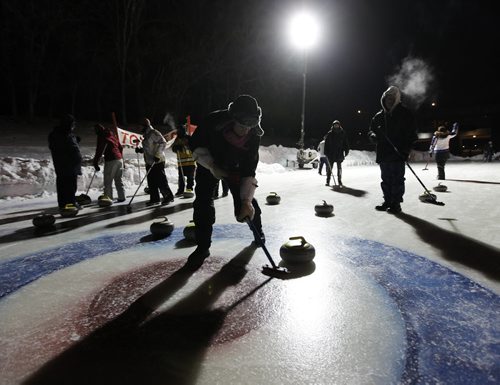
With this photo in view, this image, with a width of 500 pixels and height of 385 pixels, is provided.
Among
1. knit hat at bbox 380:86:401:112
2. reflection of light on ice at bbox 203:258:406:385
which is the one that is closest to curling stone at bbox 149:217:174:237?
reflection of light on ice at bbox 203:258:406:385

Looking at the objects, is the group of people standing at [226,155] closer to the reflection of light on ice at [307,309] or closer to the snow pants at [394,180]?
the snow pants at [394,180]

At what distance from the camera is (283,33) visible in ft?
91.5

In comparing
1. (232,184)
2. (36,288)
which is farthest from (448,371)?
(36,288)

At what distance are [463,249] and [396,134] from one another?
280 cm

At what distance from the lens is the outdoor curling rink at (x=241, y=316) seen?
1770mm

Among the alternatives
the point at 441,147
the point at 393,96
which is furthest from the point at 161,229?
the point at 441,147

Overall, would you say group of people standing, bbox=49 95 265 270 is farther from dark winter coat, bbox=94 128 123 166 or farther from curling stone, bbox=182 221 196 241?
dark winter coat, bbox=94 128 123 166

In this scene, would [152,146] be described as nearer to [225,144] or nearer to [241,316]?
[225,144]

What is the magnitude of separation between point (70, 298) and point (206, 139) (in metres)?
1.88

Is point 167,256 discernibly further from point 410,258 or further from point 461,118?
point 461,118

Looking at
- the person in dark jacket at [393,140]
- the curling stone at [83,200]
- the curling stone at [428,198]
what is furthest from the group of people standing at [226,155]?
the curling stone at [428,198]

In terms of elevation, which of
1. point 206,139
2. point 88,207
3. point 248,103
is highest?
point 248,103

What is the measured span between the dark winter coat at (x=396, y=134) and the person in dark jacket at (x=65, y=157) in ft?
19.9

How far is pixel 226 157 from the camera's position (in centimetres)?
347
